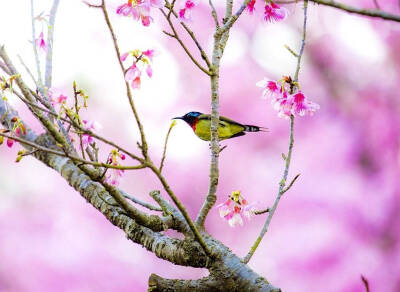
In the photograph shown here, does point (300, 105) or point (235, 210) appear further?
point (235, 210)

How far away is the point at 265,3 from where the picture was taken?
217cm

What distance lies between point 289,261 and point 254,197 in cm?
86

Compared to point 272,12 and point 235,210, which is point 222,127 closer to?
point 235,210

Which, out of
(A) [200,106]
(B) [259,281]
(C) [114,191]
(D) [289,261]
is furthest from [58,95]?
(A) [200,106]

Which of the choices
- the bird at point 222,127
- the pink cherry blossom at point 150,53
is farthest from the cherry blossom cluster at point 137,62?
the bird at point 222,127

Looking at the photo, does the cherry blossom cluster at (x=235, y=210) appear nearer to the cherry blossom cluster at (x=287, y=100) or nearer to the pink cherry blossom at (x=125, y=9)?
the cherry blossom cluster at (x=287, y=100)

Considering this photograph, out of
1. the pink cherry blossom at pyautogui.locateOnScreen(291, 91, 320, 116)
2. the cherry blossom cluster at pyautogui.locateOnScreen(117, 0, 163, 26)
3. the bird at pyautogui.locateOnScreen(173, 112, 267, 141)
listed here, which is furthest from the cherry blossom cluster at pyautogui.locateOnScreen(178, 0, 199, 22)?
the bird at pyautogui.locateOnScreen(173, 112, 267, 141)

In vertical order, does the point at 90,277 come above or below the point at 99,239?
below

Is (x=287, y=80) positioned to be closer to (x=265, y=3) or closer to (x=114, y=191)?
(x=265, y=3)

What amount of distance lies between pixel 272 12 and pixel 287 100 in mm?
378

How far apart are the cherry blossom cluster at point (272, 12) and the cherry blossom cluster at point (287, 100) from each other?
260mm

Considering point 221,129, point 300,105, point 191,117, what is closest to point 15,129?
point 300,105

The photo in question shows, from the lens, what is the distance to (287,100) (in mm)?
2125

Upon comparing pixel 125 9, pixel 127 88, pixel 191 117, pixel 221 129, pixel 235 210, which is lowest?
pixel 127 88
